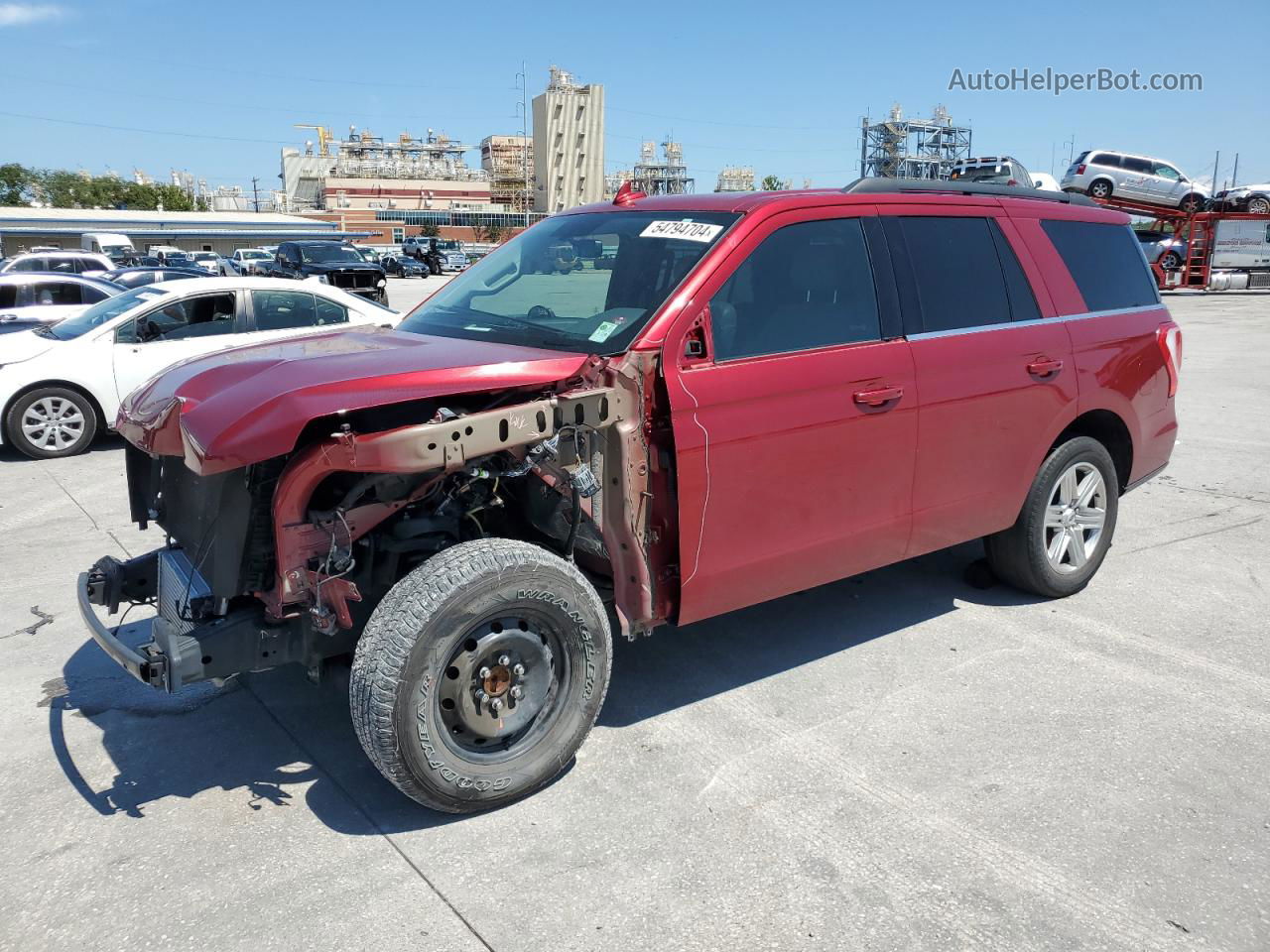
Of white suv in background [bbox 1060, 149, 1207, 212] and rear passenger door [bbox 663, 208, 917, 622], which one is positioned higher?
white suv in background [bbox 1060, 149, 1207, 212]

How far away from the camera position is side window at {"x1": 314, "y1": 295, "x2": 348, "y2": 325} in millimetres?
9891

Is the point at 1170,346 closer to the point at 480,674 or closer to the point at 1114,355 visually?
the point at 1114,355

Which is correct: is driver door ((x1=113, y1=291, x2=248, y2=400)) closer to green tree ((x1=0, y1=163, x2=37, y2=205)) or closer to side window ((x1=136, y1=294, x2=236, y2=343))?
side window ((x1=136, y1=294, x2=236, y2=343))

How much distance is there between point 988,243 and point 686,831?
3.07 meters

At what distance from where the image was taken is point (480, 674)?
10.7 feet

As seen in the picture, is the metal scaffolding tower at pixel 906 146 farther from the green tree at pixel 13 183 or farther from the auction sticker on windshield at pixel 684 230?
the green tree at pixel 13 183

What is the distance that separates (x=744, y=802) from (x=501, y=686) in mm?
927

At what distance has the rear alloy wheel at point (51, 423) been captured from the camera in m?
9.00

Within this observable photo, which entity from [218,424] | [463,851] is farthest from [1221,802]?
[218,424]

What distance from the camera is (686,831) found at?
10.5 ft

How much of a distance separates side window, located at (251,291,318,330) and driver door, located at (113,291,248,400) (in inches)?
6.4

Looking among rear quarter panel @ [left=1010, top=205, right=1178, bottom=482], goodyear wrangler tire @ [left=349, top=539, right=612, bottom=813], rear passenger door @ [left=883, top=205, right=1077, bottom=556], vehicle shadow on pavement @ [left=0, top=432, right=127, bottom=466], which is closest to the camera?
goodyear wrangler tire @ [left=349, top=539, right=612, bottom=813]

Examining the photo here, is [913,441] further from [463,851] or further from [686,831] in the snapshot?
[463,851]

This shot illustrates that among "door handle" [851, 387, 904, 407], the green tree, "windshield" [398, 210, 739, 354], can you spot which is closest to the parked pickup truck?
"windshield" [398, 210, 739, 354]
